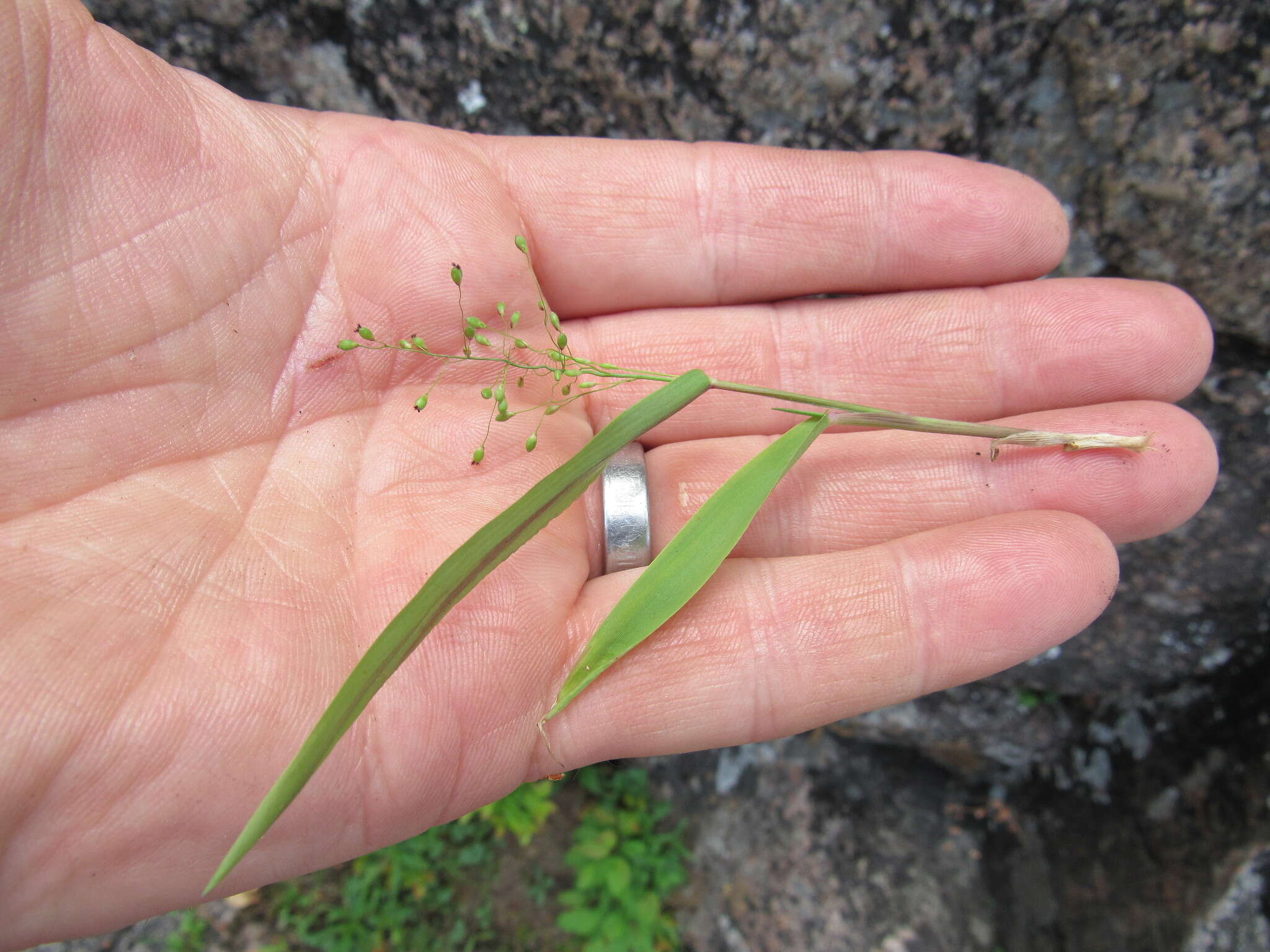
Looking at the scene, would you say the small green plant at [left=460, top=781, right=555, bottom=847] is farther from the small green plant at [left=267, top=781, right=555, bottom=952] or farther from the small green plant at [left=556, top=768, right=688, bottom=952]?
the small green plant at [left=556, top=768, right=688, bottom=952]

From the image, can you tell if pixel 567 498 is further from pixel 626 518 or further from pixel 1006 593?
pixel 1006 593

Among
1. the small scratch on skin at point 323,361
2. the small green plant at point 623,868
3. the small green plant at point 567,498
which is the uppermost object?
the small scratch on skin at point 323,361

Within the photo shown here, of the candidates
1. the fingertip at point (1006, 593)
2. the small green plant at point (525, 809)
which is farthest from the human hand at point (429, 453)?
the small green plant at point (525, 809)

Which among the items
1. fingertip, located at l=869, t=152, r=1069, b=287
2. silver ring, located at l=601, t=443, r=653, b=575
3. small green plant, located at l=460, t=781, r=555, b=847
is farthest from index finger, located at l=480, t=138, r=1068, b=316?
small green plant, located at l=460, t=781, r=555, b=847

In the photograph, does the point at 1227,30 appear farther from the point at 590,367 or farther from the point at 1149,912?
the point at 1149,912

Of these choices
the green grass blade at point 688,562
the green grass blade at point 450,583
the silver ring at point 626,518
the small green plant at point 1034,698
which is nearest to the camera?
the green grass blade at point 450,583

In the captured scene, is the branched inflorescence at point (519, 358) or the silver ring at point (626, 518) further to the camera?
the silver ring at point (626, 518)

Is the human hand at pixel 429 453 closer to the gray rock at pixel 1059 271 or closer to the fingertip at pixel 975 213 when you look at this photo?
the fingertip at pixel 975 213

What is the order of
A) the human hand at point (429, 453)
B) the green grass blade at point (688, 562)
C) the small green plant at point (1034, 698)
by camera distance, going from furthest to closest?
the small green plant at point (1034, 698)
the green grass blade at point (688, 562)
the human hand at point (429, 453)
